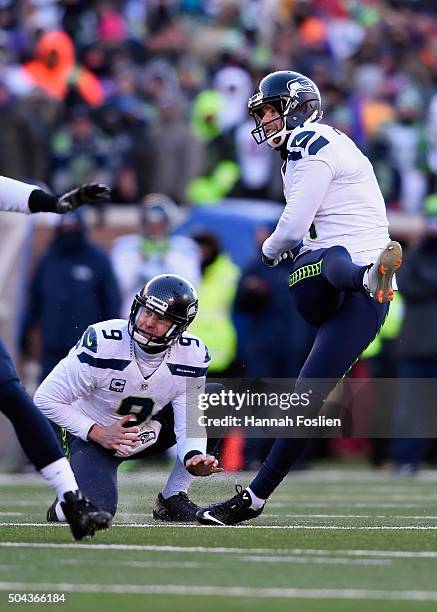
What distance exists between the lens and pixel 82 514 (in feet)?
24.6

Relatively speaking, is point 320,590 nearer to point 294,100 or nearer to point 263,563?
point 263,563

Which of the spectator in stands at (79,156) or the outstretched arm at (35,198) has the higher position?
the outstretched arm at (35,198)

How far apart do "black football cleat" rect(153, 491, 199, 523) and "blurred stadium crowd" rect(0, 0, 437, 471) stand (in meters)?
2.79

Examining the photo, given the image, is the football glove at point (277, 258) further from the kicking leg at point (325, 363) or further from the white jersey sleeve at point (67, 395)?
the white jersey sleeve at point (67, 395)

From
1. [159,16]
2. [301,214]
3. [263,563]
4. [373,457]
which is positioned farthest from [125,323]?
[159,16]

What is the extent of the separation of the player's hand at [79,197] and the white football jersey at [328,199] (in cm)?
119

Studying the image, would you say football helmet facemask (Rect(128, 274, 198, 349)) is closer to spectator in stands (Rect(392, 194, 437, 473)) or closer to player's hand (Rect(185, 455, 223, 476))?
player's hand (Rect(185, 455, 223, 476))

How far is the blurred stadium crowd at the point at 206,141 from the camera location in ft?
47.5

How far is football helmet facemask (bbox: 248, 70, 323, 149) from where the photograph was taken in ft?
29.6

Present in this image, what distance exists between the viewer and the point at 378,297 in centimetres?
830

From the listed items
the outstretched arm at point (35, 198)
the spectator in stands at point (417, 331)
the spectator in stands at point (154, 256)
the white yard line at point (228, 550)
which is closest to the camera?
the white yard line at point (228, 550)

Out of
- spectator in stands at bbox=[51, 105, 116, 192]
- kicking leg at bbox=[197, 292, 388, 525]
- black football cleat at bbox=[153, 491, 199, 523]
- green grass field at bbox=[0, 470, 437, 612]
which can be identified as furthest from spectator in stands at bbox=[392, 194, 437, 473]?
kicking leg at bbox=[197, 292, 388, 525]

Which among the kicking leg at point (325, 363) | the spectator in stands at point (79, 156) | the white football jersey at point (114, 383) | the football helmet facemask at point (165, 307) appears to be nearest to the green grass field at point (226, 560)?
the kicking leg at point (325, 363)

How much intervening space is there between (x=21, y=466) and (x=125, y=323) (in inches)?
225
